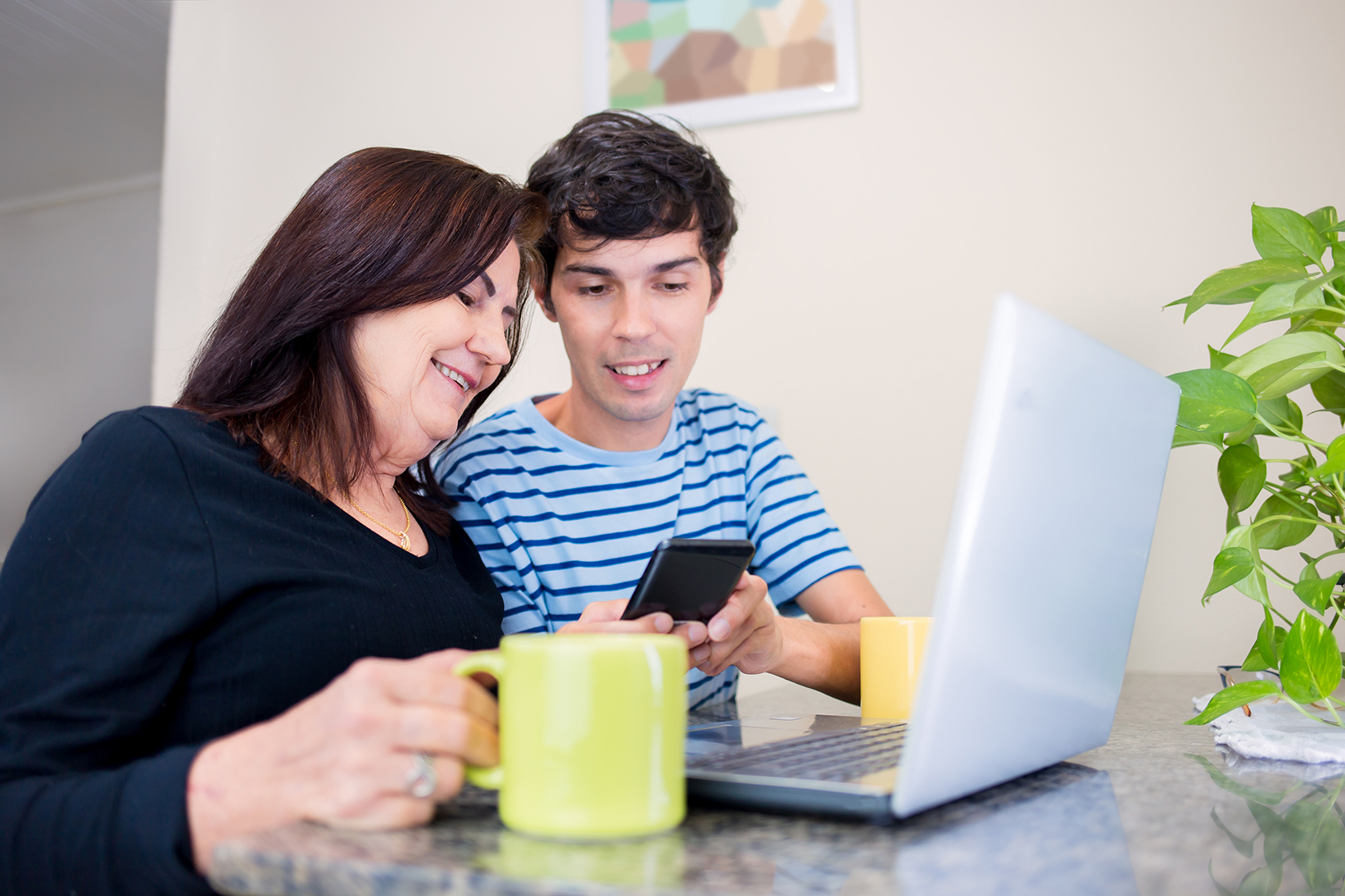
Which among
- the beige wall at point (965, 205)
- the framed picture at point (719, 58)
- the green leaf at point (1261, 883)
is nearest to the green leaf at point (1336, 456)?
the green leaf at point (1261, 883)

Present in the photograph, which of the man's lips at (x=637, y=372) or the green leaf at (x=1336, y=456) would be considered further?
the man's lips at (x=637, y=372)

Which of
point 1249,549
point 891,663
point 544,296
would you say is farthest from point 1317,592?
point 544,296

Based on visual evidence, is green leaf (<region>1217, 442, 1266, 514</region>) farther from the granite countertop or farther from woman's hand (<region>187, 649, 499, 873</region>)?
woman's hand (<region>187, 649, 499, 873</region>)

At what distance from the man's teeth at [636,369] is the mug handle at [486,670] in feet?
2.90

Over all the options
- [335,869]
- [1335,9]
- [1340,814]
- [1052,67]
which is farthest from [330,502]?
[1335,9]

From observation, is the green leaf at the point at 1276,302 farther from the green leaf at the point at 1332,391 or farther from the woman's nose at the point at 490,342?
the woman's nose at the point at 490,342

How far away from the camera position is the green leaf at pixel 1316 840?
463 millimetres

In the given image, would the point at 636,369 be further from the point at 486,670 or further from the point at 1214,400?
the point at 486,670

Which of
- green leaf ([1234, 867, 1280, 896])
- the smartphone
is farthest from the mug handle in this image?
green leaf ([1234, 867, 1280, 896])

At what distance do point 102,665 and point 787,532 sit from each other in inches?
37.1

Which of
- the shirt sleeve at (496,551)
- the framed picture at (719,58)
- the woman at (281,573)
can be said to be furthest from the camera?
the framed picture at (719,58)

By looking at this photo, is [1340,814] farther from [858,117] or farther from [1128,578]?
[858,117]

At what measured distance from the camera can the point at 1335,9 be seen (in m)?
1.75

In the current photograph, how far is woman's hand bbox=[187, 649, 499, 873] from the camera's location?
0.49 meters
